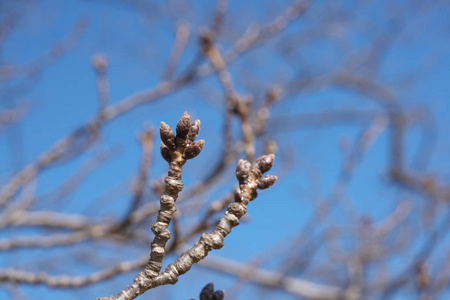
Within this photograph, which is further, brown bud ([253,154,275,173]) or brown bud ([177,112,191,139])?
brown bud ([253,154,275,173])

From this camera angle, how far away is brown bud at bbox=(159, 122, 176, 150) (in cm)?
72

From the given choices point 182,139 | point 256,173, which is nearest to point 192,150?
point 182,139

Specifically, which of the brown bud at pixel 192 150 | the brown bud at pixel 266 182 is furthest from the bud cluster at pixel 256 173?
the brown bud at pixel 192 150

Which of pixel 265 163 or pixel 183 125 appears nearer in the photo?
pixel 183 125

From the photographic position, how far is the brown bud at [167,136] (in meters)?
0.72

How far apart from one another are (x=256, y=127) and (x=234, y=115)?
13 centimetres

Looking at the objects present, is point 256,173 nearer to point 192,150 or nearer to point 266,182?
point 266,182

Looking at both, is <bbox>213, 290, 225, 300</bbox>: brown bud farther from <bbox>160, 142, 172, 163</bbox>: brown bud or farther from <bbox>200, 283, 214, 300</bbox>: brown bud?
<bbox>160, 142, 172, 163</bbox>: brown bud

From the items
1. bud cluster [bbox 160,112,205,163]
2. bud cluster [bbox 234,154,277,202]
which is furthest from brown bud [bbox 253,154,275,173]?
bud cluster [bbox 160,112,205,163]

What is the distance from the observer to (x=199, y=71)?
7.43 ft

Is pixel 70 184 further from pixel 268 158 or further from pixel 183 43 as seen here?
pixel 268 158

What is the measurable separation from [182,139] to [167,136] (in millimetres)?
24

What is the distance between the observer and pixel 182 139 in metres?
0.73

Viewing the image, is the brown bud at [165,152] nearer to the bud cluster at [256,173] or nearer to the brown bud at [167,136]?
the brown bud at [167,136]
